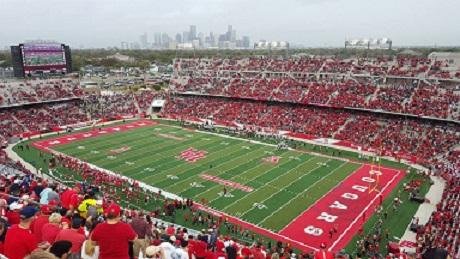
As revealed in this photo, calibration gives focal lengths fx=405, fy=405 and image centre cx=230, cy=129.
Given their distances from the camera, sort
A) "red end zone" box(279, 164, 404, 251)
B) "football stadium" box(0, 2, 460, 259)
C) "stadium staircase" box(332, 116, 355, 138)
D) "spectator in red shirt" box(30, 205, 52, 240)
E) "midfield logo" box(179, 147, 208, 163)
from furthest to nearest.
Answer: "stadium staircase" box(332, 116, 355, 138) → "midfield logo" box(179, 147, 208, 163) → "red end zone" box(279, 164, 404, 251) → "football stadium" box(0, 2, 460, 259) → "spectator in red shirt" box(30, 205, 52, 240)

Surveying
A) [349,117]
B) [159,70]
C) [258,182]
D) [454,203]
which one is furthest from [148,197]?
[159,70]

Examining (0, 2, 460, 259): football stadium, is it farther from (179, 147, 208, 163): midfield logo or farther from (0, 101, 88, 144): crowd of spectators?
(0, 101, 88, 144): crowd of spectators

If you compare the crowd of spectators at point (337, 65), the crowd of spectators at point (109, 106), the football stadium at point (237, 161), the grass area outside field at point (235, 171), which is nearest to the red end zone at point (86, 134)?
the football stadium at point (237, 161)

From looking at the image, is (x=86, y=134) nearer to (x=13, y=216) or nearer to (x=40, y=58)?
(x=40, y=58)

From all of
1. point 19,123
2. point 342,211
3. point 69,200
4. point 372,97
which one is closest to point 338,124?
point 372,97

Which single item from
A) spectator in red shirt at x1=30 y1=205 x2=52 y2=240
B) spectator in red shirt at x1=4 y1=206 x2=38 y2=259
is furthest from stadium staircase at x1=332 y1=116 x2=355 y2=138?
spectator in red shirt at x1=4 y1=206 x2=38 y2=259
